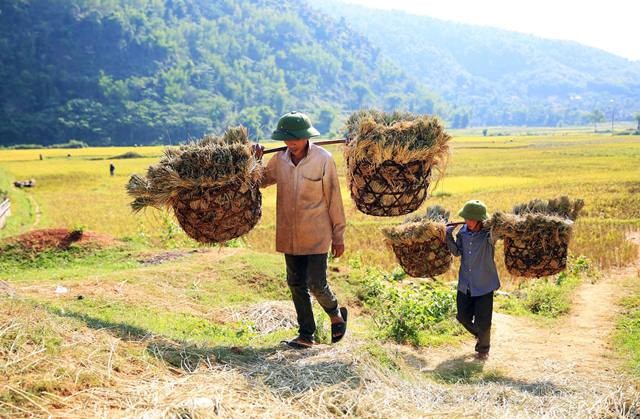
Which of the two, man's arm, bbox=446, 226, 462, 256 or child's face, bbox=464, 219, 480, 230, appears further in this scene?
man's arm, bbox=446, 226, 462, 256

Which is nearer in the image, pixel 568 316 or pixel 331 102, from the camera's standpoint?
pixel 568 316

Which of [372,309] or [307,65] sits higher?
[307,65]

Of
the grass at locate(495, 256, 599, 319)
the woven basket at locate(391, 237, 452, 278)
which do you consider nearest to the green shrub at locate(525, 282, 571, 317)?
→ the grass at locate(495, 256, 599, 319)

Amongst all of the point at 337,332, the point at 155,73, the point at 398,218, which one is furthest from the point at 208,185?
the point at 155,73

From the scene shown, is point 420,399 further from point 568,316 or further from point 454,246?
point 568,316

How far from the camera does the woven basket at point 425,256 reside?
711 cm

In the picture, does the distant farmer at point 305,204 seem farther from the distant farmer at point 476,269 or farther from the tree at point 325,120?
the tree at point 325,120

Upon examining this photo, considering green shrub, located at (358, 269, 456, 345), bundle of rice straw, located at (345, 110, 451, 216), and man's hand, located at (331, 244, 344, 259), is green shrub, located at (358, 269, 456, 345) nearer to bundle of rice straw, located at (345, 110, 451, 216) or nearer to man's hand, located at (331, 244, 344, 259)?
bundle of rice straw, located at (345, 110, 451, 216)

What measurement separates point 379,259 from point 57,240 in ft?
20.2

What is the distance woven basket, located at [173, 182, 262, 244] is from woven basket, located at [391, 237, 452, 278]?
248cm

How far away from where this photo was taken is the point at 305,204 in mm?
5105

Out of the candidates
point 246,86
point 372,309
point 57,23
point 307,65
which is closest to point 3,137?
point 57,23

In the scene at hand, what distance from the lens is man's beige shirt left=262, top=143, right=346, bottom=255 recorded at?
507 cm

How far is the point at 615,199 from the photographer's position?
746 inches
